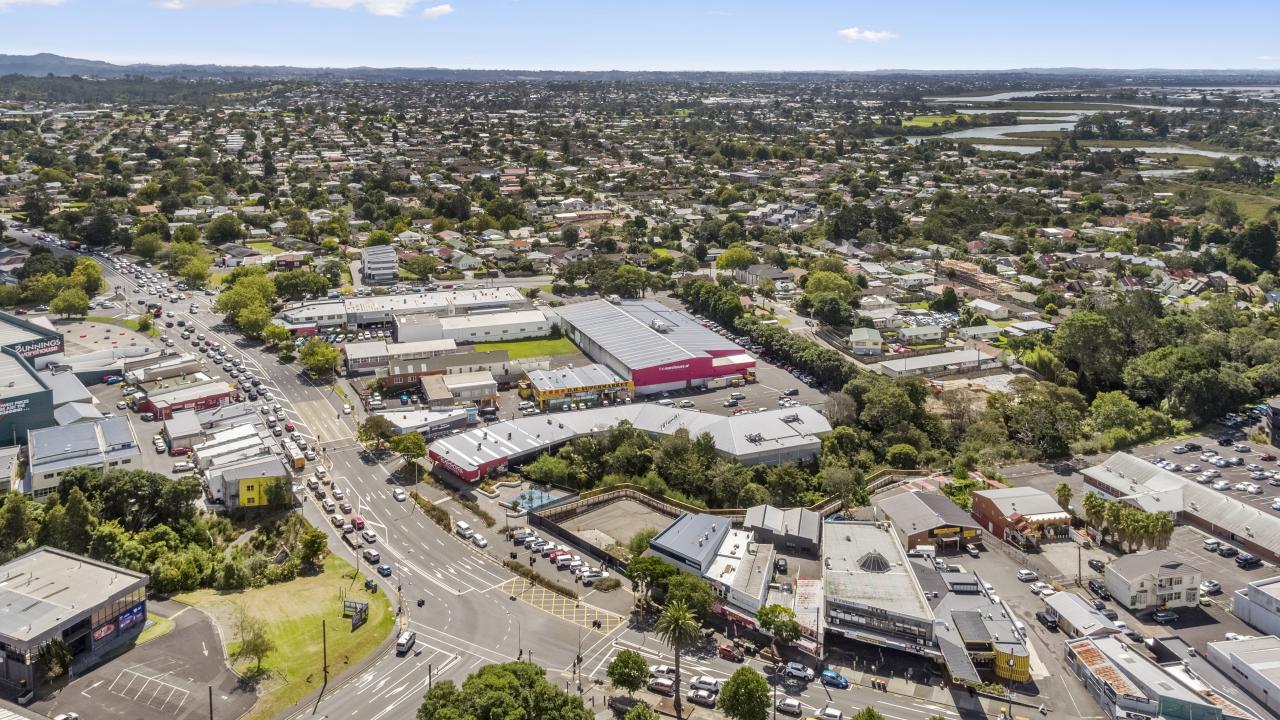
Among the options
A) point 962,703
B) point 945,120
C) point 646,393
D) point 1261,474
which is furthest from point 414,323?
point 945,120

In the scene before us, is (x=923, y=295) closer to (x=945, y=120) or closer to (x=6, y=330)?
(x=6, y=330)

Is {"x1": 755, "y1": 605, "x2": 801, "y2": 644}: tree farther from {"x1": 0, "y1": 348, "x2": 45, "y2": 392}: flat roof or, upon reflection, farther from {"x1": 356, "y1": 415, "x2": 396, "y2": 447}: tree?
{"x1": 0, "y1": 348, "x2": 45, "y2": 392}: flat roof

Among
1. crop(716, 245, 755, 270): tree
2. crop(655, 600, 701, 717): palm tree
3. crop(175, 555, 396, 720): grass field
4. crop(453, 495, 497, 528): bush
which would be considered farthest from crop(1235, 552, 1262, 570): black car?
crop(716, 245, 755, 270): tree

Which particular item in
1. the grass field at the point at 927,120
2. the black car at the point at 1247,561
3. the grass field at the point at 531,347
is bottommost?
the black car at the point at 1247,561

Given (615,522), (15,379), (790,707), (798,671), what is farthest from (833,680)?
(15,379)

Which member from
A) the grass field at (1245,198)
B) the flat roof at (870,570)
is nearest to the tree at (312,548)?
the flat roof at (870,570)

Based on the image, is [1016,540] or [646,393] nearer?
[1016,540]

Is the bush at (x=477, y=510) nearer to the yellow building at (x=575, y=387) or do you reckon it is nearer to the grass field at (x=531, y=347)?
the yellow building at (x=575, y=387)
